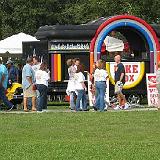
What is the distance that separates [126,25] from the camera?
27719 mm

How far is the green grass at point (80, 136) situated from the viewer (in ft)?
39.2

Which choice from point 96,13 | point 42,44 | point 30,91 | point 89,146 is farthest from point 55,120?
point 96,13

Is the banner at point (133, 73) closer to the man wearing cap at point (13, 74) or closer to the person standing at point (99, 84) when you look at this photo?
the man wearing cap at point (13, 74)

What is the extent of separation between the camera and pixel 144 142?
1366cm

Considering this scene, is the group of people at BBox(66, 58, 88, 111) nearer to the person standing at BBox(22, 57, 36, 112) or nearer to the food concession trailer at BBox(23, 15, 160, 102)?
the person standing at BBox(22, 57, 36, 112)

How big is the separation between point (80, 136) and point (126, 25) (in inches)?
525

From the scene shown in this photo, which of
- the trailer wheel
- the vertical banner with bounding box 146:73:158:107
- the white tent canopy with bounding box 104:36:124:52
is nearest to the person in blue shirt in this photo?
the vertical banner with bounding box 146:73:158:107

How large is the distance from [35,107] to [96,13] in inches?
824

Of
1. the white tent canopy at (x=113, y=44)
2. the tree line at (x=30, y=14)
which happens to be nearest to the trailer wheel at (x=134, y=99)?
the white tent canopy at (x=113, y=44)

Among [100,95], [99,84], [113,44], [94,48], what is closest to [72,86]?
[99,84]

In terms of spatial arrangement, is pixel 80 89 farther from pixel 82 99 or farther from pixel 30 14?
pixel 30 14

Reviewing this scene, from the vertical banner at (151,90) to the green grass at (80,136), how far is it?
15.2 feet

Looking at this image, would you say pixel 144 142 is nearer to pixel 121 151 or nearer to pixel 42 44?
pixel 121 151

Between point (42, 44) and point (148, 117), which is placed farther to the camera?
point (42, 44)
